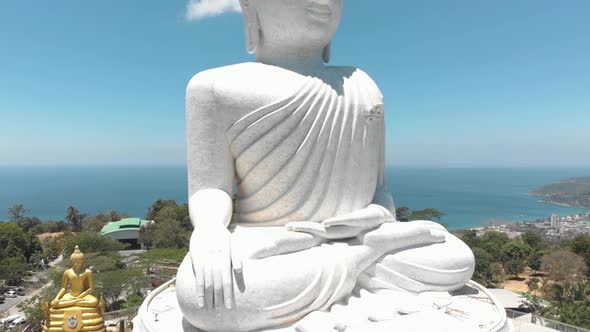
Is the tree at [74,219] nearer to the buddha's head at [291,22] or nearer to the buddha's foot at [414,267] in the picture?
the buddha's head at [291,22]

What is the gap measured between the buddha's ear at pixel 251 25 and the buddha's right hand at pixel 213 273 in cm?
260

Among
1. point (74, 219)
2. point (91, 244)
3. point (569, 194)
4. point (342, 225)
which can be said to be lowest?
point (569, 194)

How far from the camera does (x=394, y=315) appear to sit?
3646 millimetres

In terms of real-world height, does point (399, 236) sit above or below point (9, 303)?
above

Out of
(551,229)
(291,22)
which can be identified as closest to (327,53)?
(291,22)

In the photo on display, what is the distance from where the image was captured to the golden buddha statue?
5.48m

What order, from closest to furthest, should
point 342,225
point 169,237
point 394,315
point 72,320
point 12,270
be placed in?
point 394,315 → point 342,225 → point 72,320 → point 12,270 → point 169,237

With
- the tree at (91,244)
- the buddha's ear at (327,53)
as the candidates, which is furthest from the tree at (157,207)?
the buddha's ear at (327,53)

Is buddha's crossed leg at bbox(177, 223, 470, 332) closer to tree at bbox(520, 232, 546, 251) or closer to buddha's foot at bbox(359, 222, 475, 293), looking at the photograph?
buddha's foot at bbox(359, 222, 475, 293)

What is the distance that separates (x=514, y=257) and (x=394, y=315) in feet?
88.5

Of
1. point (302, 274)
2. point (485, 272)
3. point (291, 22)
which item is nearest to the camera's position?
point (302, 274)

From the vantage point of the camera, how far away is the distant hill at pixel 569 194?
4754 inches

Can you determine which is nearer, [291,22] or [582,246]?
[291,22]

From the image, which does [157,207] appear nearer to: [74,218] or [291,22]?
[74,218]
